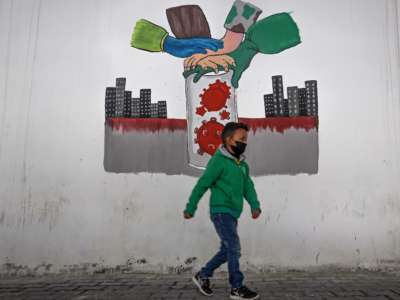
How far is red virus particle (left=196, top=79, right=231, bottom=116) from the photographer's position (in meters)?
3.86

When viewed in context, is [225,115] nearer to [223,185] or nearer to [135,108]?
[135,108]

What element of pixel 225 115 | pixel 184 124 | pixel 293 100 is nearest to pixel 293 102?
pixel 293 100

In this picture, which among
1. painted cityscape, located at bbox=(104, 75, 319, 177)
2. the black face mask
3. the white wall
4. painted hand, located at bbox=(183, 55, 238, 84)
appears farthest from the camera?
painted hand, located at bbox=(183, 55, 238, 84)

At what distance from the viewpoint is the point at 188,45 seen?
12.8 ft

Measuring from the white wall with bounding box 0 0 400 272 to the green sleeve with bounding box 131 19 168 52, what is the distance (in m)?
0.08

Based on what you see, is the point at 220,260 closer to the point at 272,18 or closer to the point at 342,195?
the point at 342,195

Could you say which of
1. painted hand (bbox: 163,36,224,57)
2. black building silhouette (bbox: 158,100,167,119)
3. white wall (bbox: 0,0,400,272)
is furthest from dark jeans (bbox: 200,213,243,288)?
painted hand (bbox: 163,36,224,57)

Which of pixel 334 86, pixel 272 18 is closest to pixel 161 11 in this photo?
pixel 272 18

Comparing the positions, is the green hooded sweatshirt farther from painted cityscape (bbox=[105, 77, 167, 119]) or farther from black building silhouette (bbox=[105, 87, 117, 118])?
black building silhouette (bbox=[105, 87, 117, 118])

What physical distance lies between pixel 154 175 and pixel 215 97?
1.02 m

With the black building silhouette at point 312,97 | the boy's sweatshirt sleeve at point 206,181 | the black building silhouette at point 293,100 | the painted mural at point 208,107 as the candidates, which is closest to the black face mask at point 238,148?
the boy's sweatshirt sleeve at point 206,181

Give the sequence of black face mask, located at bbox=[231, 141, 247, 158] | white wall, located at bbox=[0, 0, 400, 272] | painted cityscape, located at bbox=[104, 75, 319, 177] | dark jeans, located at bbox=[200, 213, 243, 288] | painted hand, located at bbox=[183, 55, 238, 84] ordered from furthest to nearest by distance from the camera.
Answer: painted hand, located at bbox=[183, 55, 238, 84]
painted cityscape, located at bbox=[104, 75, 319, 177]
white wall, located at bbox=[0, 0, 400, 272]
black face mask, located at bbox=[231, 141, 247, 158]
dark jeans, located at bbox=[200, 213, 243, 288]

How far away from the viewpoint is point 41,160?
3.80 meters

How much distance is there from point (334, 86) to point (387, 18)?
0.92m
